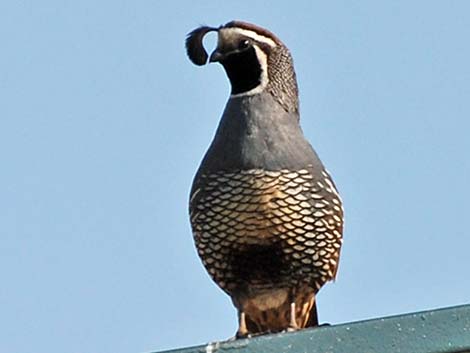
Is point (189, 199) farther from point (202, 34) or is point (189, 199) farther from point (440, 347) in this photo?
point (440, 347)

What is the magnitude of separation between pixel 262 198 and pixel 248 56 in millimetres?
687

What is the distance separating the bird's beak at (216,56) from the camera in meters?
6.12

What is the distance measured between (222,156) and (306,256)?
21.9 inches

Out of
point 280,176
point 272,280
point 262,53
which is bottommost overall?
point 272,280

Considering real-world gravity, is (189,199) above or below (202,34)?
below

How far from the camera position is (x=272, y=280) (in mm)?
6113

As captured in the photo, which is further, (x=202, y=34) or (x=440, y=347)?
(x=202, y=34)

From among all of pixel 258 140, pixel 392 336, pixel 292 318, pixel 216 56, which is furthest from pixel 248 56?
pixel 392 336

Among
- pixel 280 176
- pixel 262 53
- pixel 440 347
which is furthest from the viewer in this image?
pixel 262 53

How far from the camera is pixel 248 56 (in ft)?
20.5

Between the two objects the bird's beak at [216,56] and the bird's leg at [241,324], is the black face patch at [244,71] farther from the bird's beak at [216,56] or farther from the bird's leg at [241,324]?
the bird's leg at [241,324]

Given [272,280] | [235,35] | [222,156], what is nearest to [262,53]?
[235,35]

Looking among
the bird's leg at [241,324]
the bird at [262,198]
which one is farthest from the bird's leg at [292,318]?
the bird's leg at [241,324]

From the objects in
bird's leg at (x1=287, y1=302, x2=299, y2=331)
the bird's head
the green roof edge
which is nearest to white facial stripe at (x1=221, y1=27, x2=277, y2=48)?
the bird's head
